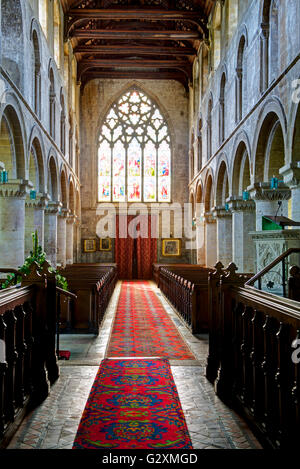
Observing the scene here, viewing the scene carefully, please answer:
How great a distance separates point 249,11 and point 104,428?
1159 cm

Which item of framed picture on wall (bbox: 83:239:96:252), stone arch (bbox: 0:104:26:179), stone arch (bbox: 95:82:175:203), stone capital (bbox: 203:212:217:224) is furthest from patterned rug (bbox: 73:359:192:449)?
stone arch (bbox: 95:82:175:203)

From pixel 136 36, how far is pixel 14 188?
11.1 meters

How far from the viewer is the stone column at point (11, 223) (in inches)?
419

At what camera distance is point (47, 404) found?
13.4 ft

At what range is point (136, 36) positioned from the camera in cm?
1875

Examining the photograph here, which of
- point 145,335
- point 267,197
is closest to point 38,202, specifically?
point 267,197

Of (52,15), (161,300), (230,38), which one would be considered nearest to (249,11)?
(230,38)

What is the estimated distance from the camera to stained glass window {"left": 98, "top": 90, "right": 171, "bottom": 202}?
79.6 ft

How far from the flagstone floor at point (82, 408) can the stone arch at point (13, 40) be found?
24.6 feet

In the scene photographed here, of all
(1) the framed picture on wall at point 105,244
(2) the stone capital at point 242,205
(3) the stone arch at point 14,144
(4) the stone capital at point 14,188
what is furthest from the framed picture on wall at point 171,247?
(4) the stone capital at point 14,188

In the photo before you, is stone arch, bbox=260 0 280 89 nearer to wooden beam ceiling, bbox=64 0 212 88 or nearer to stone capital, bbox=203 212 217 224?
wooden beam ceiling, bbox=64 0 212 88

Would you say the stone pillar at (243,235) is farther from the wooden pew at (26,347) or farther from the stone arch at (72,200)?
the stone arch at (72,200)

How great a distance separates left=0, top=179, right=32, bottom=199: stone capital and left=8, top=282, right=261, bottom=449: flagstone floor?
568 centimetres
